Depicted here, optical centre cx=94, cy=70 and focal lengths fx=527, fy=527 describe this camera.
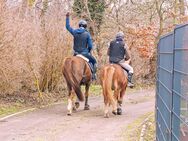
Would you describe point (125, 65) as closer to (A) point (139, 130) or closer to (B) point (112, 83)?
(B) point (112, 83)

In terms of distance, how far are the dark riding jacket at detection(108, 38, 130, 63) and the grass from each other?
83.0 inches

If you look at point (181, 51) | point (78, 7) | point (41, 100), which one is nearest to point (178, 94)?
point (181, 51)

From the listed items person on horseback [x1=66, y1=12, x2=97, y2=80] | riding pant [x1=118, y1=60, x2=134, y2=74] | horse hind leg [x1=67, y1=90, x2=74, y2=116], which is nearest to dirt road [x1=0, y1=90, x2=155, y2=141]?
horse hind leg [x1=67, y1=90, x2=74, y2=116]

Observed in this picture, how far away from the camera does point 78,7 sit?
101ft

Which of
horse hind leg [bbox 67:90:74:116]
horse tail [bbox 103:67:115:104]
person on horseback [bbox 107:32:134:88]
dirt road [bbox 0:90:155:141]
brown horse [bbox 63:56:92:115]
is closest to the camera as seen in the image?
dirt road [bbox 0:90:155:141]

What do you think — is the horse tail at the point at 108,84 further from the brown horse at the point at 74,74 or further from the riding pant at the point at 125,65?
the riding pant at the point at 125,65

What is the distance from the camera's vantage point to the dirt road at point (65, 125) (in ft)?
37.8

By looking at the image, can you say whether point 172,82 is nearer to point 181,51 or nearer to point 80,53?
point 181,51

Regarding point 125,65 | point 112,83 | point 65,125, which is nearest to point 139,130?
point 65,125

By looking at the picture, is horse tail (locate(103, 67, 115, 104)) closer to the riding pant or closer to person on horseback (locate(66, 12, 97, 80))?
the riding pant

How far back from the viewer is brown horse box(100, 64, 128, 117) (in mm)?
15234

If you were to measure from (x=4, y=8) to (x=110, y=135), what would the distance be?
6.38m

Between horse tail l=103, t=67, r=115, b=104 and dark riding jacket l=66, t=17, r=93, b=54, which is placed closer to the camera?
horse tail l=103, t=67, r=115, b=104

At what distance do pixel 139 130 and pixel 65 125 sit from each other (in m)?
1.93
